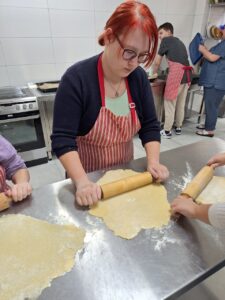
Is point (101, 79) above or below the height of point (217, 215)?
above

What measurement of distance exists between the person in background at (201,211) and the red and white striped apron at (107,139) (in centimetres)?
37

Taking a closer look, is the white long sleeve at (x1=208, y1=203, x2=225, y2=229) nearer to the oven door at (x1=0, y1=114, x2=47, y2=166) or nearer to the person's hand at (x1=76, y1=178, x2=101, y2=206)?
the person's hand at (x1=76, y1=178, x2=101, y2=206)

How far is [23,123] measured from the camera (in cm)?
205

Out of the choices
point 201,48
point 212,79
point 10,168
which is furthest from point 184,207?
point 201,48

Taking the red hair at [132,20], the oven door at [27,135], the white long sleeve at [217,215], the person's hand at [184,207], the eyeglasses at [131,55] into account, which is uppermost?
the red hair at [132,20]

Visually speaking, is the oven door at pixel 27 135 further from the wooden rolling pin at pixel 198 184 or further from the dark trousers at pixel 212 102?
the dark trousers at pixel 212 102

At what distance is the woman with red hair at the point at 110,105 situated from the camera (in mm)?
702

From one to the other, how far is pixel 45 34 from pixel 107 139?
1.82 m

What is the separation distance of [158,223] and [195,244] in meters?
0.11

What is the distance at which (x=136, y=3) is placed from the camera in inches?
27.5

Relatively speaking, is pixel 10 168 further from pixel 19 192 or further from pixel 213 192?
pixel 213 192

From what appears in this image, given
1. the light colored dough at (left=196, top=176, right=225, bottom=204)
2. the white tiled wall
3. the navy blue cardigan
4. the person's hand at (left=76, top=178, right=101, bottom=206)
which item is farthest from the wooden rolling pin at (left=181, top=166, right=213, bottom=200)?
the white tiled wall

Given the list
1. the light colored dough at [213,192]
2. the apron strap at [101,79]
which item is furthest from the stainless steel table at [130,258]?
the apron strap at [101,79]

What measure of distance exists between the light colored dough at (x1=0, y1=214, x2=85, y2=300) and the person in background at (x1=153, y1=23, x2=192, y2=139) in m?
2.37
